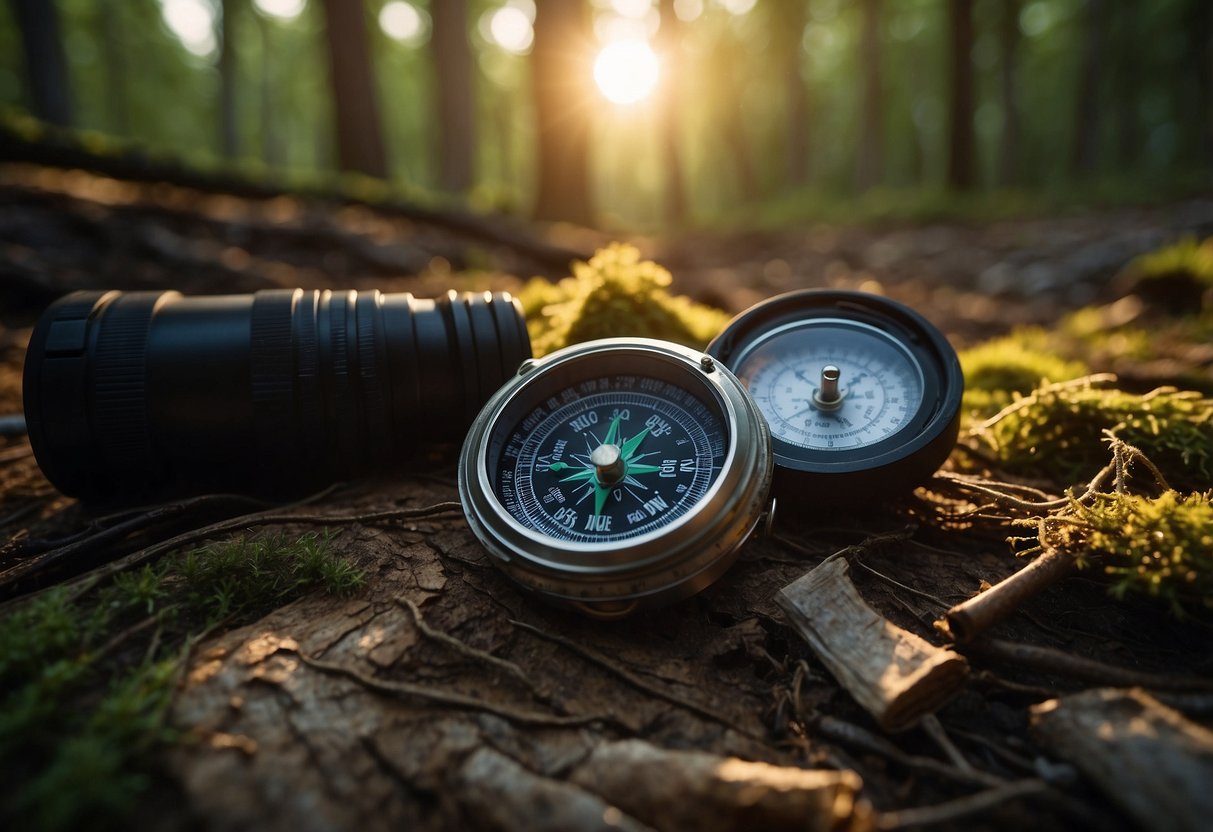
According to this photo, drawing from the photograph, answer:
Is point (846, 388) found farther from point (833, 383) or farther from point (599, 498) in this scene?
point (599, 498)

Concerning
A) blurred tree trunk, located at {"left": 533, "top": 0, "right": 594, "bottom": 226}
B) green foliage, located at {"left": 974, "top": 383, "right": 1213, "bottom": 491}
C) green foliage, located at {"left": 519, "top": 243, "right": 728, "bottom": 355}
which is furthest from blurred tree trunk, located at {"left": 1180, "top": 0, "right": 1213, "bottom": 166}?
green foliage, located at {"left": 519, "top": 243, "right": 728, "bottom": 355}

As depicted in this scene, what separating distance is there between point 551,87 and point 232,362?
8.65 m

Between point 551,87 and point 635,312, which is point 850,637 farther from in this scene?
point 551,87

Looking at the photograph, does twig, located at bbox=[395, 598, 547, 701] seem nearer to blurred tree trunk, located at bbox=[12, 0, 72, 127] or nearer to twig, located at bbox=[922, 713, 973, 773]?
twig, located at bbox=[922, 713, 973, 773]

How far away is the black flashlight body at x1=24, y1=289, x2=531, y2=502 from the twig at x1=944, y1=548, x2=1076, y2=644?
195cm

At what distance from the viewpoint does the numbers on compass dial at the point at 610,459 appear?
8.05ft

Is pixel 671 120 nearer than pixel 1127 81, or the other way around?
pixel 671 120

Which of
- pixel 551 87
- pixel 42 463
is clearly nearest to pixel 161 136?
pixel 551 87

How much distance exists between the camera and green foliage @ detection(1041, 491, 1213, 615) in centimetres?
215

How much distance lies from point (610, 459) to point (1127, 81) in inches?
1328

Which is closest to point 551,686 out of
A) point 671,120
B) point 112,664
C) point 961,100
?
point 112,664

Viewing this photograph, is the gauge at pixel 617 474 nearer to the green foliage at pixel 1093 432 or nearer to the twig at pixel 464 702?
the twig at pixel 464 702

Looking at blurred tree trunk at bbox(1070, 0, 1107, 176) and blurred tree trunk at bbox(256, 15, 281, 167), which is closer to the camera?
blurred tree trunk at bbox(1070, 0, 1107, 176)

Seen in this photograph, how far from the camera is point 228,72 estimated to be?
2200 cm
